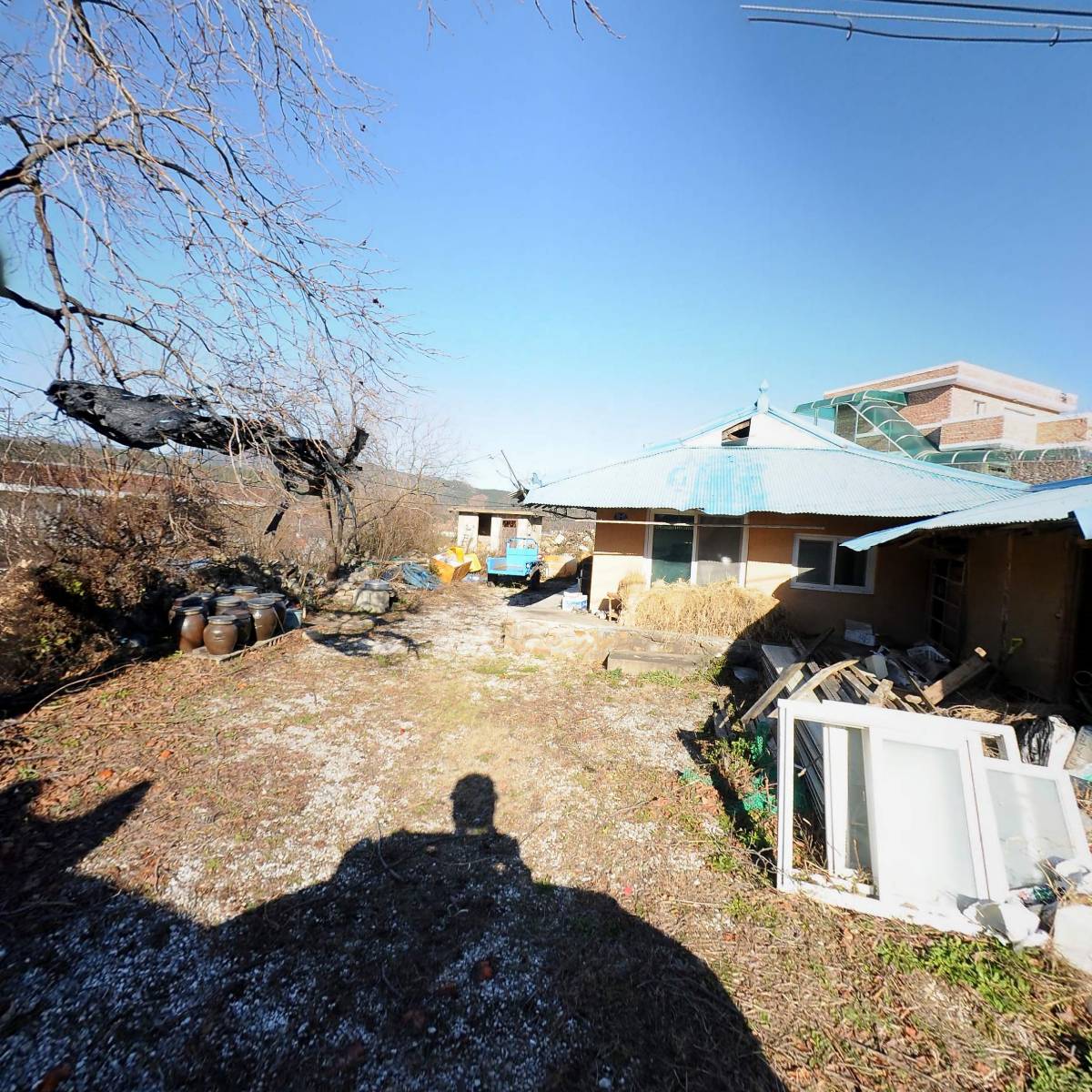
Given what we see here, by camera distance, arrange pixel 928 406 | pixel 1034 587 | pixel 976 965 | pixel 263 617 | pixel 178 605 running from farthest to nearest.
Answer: pixel 928 406 < pixel 263 617 < pixel 178 605 < pixel 1034 587 < pixel 976 965

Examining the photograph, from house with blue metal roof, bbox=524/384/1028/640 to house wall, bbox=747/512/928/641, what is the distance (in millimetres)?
18

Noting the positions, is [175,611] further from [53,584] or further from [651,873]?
[651,873]

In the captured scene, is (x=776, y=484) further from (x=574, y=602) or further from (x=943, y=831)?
(x=943, y=831)

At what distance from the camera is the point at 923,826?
3094 mm

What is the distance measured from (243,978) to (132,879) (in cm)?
138

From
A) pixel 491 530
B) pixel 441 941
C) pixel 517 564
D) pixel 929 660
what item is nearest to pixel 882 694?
pixel 929 660

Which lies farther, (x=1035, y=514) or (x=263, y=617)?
(x=263, y=617)

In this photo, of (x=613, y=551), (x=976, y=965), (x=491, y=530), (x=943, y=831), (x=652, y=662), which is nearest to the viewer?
(x=976, y=965)

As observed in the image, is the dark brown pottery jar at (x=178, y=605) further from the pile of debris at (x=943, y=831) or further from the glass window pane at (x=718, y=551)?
the glass window pane at (x=718, y=551)

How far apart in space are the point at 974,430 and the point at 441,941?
96.7 feet

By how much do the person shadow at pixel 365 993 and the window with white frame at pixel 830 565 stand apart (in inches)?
314

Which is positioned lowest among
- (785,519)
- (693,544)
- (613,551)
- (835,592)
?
(835,592)

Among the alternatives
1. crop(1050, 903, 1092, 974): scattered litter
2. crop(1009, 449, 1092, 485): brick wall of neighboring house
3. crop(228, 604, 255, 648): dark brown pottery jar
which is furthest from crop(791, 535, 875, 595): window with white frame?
crop(1009, 449, 1092, 485): brick wall of neighboring house

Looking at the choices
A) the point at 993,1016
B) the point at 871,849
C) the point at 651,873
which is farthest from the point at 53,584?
the point at 993,1016
